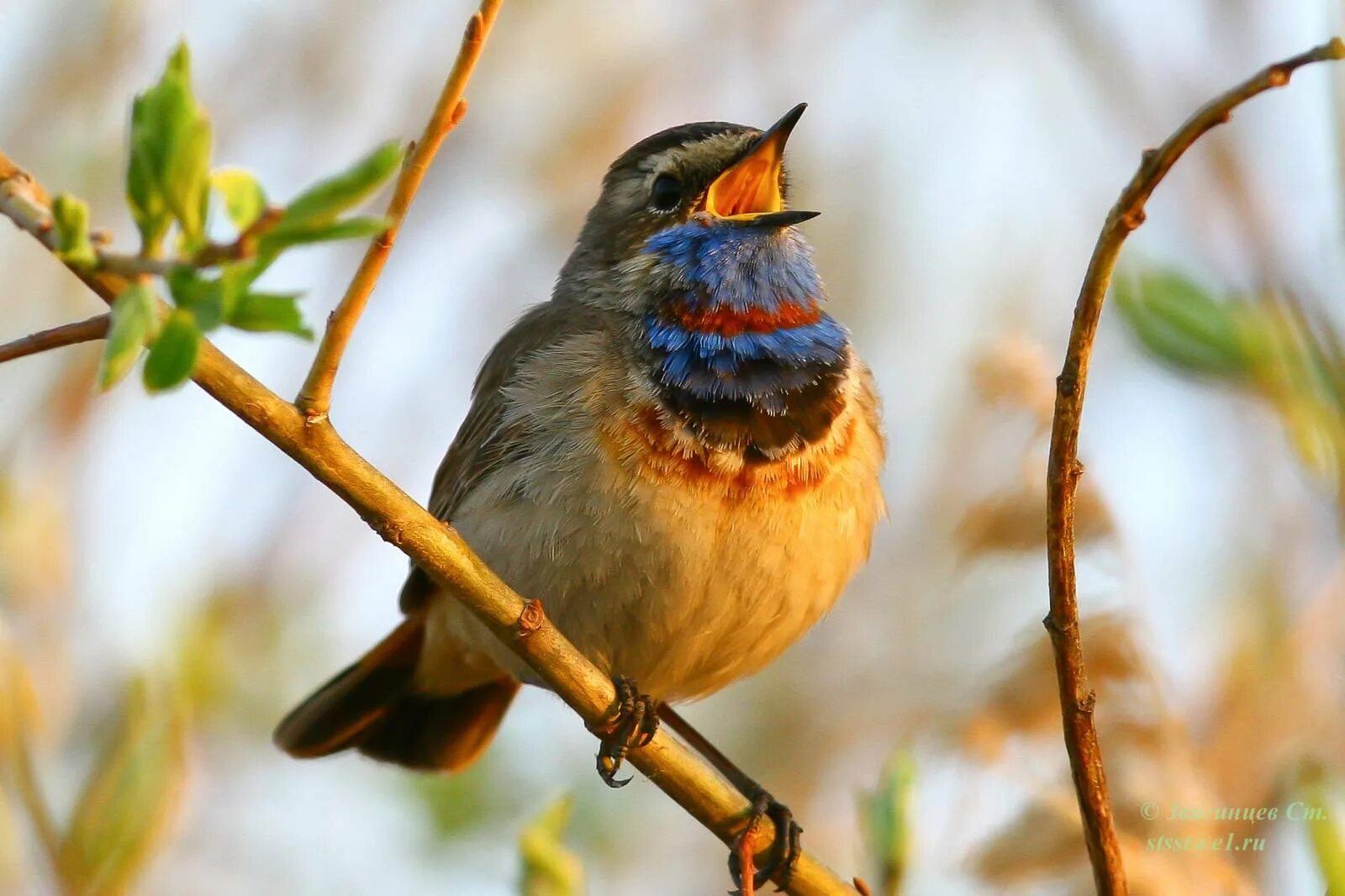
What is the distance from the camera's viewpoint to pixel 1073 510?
9.95ft

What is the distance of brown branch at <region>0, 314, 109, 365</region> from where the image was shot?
2.07 m

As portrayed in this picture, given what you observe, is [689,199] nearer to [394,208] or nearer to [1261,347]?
[1261,347]

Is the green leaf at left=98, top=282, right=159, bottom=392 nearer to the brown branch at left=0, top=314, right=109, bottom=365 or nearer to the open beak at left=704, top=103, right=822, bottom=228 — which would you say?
the brown branch at left=0, top=314, right=109, bottom=365

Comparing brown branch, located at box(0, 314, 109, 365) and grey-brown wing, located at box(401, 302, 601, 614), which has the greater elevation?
brown branch, located at box(0, 314, 109, 365)

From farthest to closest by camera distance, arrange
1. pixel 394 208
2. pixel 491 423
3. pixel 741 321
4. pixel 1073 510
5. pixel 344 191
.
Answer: pixel 491 423 < pixel 741 321 < pixel 1073 510 < pixel 394 208 < pixel 344 191

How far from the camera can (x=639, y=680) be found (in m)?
5.10

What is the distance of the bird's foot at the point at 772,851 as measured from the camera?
151 inches

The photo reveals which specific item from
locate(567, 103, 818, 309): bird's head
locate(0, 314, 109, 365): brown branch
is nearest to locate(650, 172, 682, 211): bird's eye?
locate(567, 103, 818, 309): bird's head

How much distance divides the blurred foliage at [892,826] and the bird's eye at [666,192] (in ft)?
7.99

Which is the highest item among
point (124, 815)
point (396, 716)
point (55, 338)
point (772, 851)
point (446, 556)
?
point (55, 338)

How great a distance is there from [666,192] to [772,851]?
2.28 metres

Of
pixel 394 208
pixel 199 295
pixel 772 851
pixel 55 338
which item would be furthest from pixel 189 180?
pixel 772 851

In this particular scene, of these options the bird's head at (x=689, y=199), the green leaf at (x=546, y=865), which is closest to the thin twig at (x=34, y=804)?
the green leaf at (x=546, y=865)

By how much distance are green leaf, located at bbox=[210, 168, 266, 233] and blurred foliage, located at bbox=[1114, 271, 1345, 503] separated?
2.07m
